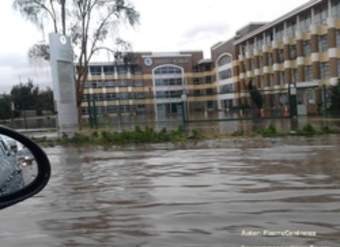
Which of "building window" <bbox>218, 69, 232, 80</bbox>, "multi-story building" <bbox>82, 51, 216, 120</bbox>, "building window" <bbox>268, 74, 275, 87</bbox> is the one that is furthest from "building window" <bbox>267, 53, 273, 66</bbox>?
"multi-story building" <bbox>82, 51, 216, 120</bbox>

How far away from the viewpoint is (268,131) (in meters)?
18.9

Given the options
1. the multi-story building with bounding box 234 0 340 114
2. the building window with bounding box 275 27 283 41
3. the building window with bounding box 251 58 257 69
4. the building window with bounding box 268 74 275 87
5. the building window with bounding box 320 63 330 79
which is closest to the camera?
the multi-story building with bounding box 234 0 340 114

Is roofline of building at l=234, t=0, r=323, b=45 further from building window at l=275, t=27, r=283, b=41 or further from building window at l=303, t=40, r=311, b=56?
building window at l=303, t=40, r=311, b=56

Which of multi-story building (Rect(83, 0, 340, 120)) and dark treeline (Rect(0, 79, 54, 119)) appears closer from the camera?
multi-story building (Rect(83, 0, 340, 120))

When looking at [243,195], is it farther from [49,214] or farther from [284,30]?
[284,30]

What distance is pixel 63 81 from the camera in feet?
102

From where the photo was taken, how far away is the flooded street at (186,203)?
5.79 m

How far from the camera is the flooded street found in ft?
19.0

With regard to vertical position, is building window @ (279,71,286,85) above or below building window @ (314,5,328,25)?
below

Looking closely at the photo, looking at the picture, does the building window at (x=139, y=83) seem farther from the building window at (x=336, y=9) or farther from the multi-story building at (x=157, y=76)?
the building window at (x=336, y=9)

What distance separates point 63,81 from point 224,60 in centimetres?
6744

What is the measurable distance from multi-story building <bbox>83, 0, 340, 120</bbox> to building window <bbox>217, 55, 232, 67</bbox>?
18 millimetres

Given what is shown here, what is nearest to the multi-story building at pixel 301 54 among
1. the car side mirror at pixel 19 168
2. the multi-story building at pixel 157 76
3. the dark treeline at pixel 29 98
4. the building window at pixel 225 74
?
the building window at pixel 225 74

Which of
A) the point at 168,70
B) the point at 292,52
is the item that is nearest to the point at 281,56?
the point at 292,52
